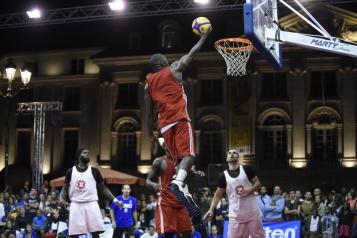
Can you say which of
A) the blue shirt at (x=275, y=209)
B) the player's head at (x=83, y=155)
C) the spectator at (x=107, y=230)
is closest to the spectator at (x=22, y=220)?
the spectator at (x=107, y=230)

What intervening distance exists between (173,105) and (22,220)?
16.1 metres

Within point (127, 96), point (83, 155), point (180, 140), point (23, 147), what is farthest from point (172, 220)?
point (23, 147)

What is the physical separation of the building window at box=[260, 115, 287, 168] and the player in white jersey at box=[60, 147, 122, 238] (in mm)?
30467

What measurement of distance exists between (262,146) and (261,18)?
28760mm

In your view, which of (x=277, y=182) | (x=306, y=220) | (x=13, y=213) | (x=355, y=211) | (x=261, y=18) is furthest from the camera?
(x=277, y=182)

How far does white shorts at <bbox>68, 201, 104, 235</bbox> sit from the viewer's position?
10.5m

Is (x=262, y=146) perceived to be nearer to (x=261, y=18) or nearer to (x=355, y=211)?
(x=355, y=211)

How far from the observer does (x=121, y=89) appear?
4394cm

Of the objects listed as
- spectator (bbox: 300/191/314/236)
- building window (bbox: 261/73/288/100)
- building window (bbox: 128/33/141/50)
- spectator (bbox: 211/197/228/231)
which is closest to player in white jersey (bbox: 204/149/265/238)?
spectator (bbox: 211/197/228/231)

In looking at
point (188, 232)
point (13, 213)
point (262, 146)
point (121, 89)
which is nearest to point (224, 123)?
point (262, 146)

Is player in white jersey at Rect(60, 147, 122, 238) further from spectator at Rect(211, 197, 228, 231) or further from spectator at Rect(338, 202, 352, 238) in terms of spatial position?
spectator at Rect(338, 202, 352, 238)

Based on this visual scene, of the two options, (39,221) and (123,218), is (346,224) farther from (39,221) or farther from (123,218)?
(39,221)

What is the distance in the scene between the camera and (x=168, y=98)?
8.53 metres

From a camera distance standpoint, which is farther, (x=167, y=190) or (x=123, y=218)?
(x=123, y=218)
